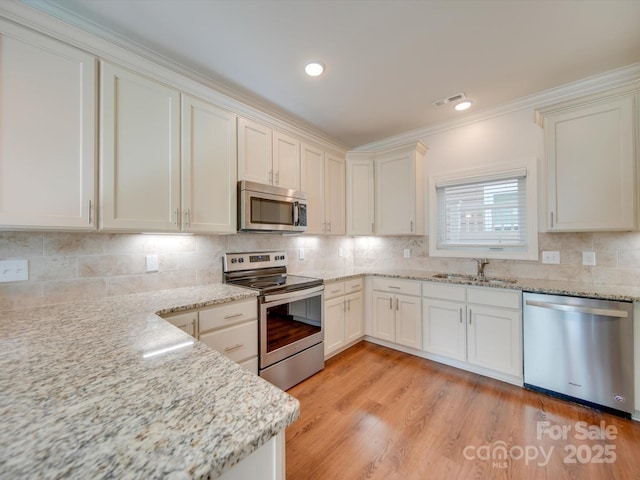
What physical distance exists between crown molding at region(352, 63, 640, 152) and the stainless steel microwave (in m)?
1.83

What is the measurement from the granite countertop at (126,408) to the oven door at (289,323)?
1.02 metres

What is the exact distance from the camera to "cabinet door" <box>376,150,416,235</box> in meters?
3.09

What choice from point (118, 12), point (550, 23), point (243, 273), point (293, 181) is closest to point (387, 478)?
point (243, 273)

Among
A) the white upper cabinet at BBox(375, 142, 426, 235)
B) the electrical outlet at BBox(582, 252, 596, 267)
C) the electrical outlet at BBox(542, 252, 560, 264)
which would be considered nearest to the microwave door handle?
the white upper cabinet at BBox(375, 142, 426, 235)

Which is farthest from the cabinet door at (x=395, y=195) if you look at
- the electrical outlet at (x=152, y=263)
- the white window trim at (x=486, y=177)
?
the electrical outlet at (x=152, y=263)

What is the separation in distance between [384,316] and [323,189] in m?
1.66

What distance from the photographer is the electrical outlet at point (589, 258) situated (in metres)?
2.25

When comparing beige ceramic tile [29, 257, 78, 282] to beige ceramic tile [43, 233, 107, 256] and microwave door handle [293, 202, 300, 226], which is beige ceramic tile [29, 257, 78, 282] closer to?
beige ceramic tile [43, 233, 107, 256]

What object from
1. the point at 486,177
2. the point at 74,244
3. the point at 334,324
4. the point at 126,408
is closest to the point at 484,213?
the point at 486,177

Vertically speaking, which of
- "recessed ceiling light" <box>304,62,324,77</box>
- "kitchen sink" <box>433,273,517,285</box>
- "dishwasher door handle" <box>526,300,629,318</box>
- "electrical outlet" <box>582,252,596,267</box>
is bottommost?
"dishwasher door handle" <box>526,300,629,318</box>

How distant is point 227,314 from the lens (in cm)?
185

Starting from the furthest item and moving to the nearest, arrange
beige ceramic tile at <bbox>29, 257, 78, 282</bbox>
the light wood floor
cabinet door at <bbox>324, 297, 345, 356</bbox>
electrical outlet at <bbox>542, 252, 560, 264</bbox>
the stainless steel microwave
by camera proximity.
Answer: cabinet door at <bbox>324, 297, 345, 356</bbox>, electrical outlet at <bbox>542, 252, 560, 264</bbox>, the stainless steel microwave, beige ceramic tile at <bbox>29, 257, 78, 282</bbox>, the light wood floor

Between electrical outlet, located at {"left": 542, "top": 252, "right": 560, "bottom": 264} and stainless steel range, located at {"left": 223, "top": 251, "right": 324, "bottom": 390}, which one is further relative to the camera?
electrical outlet, located at {"left": 542, "top": 252, "right": 560, "bottom": 264}

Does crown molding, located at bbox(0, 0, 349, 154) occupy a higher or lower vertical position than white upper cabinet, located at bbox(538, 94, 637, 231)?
higher
